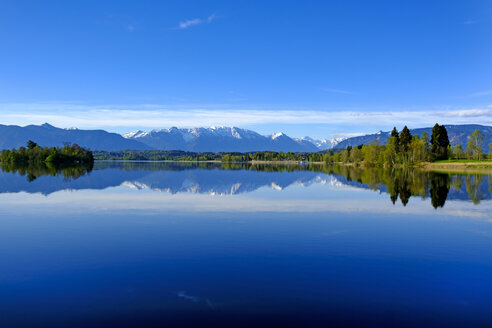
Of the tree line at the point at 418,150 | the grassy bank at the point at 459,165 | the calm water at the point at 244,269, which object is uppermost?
the tree line at the point at 418,150

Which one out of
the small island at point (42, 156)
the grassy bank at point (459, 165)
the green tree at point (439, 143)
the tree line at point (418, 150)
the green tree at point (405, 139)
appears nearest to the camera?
the grassy bank at point (459, 165)

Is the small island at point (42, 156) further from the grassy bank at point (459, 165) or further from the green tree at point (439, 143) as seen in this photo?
the green tree at point (439, 143)

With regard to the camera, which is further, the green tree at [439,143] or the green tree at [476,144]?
the green tree at [476,144]

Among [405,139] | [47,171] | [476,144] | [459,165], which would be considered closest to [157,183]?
[47,171]

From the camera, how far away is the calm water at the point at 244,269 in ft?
35.3

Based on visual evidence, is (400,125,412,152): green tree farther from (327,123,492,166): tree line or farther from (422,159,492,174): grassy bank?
(422,159,492,174): grassy bank

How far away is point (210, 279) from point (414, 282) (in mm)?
7300

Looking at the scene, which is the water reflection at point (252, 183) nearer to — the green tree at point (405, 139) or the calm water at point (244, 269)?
the calm water at point (244, 269)

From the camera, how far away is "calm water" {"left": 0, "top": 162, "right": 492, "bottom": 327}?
35.3ft

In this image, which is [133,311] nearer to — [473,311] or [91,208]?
[473,311]

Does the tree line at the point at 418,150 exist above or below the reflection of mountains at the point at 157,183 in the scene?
above

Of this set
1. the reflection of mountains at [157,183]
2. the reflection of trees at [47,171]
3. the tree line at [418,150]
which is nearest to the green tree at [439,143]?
the tree line at [418,150]

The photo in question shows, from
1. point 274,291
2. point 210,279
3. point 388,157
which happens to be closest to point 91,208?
point 210,279

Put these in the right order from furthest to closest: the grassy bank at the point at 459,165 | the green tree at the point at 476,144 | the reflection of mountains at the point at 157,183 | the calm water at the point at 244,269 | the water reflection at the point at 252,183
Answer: the green tree at the point at 476,144 < the grassy bank at the point at 459,165 < the reflection of mountains at the point at 157,183 < the water reflection at the point at 252,183 < the calm water at the point at 244,269
